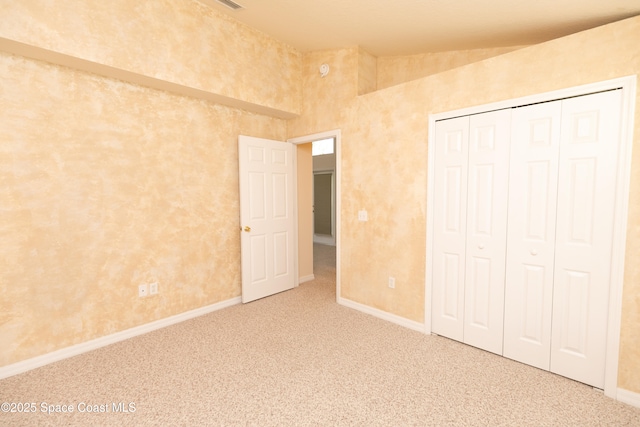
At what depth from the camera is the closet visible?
211 centimetres

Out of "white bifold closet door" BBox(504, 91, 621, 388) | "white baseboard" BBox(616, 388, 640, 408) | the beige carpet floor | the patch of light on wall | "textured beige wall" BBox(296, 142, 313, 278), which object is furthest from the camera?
the patch of light on wall

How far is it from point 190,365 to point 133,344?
0.76m

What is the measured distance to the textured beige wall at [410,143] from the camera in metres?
1.99

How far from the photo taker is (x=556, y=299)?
2289 millimetres

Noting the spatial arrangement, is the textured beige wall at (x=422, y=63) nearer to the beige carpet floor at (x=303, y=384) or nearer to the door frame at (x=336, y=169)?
the door frame at (x=336, y=169)

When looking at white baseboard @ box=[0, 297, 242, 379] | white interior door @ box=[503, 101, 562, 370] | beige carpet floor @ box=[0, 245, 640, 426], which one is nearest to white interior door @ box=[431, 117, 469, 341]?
beige carpet floor @ box=[0, 245, 640, 426]

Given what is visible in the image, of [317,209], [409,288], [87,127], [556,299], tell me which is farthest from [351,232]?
[317,209]

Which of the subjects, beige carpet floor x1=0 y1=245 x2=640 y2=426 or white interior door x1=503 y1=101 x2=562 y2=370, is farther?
white interior door x1=503 y1=101 x2=562 y2=370

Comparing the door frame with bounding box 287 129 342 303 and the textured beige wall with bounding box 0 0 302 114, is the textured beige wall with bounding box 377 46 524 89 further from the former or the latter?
the textured beige wall with bounding box 0 0 302 114

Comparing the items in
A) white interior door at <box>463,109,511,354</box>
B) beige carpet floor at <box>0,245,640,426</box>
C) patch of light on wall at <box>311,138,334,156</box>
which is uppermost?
patch of light on wall at <box>311,138,334,156</box>

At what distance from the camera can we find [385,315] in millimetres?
3342

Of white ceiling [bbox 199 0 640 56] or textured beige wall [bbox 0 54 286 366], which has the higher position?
white ceiling [bbox 199 0 640 56]

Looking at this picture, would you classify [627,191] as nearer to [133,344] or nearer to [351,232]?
[351,232]

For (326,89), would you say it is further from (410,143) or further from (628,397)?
(628,397)
